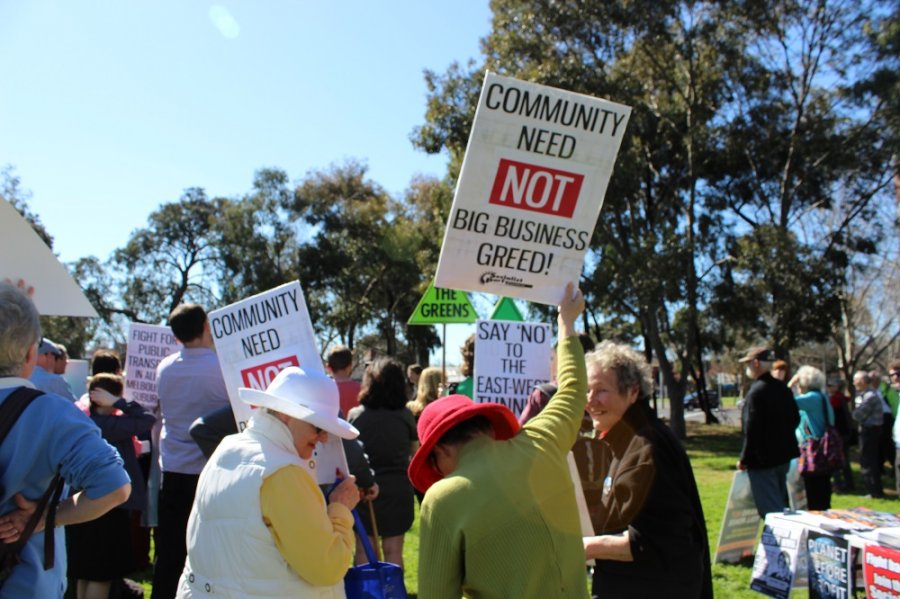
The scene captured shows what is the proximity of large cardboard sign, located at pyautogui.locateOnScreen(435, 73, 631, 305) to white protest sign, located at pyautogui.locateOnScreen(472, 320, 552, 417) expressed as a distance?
137 inches

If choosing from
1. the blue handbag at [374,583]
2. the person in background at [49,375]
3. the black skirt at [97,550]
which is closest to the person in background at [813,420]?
the blue handbag at [374,583]

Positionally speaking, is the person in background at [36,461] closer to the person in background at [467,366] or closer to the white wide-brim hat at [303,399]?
A: the white wide-brim hat at [303,399]

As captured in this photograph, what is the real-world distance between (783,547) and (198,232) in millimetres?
45341

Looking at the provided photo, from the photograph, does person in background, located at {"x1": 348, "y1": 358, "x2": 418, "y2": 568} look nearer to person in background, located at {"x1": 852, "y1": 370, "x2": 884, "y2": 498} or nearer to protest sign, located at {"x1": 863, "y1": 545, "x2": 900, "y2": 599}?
protest sign, located at {"x1": 863, "y1": 545, "x2": 900, "y2": 599}

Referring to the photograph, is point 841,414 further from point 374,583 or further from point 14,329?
point 14,329

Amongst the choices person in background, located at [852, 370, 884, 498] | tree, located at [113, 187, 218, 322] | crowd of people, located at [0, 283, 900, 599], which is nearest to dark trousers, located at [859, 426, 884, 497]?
person in background, located at [852, 370, 884, 498]

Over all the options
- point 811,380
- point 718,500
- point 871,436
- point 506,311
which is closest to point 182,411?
point 506,311

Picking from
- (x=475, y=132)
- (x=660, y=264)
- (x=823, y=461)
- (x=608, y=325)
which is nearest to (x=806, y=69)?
(x=660, y=264)

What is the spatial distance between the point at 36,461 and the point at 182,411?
2815mm

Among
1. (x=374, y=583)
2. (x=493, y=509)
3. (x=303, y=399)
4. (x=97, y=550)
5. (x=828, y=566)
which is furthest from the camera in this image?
(x=97, y=550)

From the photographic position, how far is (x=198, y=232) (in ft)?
155

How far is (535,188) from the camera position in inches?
140

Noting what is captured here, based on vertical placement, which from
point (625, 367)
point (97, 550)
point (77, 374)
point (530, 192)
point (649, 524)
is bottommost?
point (97, 550)

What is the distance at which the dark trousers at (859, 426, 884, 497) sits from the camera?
1163 centimetres
